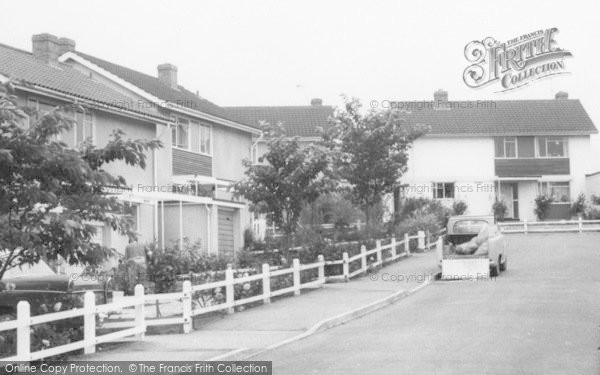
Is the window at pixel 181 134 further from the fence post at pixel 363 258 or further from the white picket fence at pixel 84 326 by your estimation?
the white picket fence at pixel 84 326

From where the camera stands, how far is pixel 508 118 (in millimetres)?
56875

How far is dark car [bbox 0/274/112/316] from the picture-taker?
552 inches

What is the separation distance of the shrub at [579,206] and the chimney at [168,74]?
23.5 m

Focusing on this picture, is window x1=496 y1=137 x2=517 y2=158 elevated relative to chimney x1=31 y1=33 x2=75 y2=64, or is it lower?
lower

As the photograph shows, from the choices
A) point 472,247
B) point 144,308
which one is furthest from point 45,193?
point 472,247

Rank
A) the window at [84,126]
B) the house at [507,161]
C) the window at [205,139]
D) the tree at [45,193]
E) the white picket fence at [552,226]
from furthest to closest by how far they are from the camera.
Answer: the house at [507,161] → the white picket fence at [552,226] → the window at [205,139] → the window at [84,126] → the tree at [45,193]

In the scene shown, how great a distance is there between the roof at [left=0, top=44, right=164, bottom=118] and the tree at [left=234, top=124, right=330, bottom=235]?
187 inches

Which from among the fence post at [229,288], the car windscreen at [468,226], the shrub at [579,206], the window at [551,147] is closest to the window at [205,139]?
the car windscreen at [468,226]

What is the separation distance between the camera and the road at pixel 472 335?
12102 mm

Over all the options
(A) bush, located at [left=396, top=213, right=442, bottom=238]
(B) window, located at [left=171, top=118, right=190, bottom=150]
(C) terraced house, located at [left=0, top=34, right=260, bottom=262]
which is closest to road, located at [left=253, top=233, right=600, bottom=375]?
(C) terraced house, located at [left=0, top=34, right=260, bottom=262]

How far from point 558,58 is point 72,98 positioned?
84.3 ft

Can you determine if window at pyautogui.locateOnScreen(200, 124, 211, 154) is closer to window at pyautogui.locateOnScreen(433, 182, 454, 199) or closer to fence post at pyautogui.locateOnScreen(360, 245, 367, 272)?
fence post at pyautogui.locateOnScreen(360, 245, 367, 272)

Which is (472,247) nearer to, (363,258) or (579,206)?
(363,258)

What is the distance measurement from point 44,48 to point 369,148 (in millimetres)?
12302
